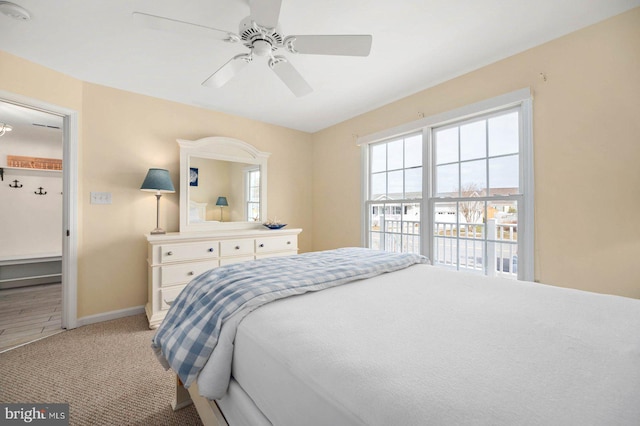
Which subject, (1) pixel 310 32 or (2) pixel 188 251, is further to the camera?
(2) pixel 188 251

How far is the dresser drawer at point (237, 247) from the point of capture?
2.98m

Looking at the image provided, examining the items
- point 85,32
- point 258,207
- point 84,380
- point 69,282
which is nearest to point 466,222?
point 258,207

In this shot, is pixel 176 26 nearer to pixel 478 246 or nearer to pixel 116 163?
pixel 116 163

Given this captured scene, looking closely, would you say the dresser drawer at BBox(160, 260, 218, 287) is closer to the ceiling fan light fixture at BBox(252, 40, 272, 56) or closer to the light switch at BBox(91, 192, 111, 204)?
the light switch at BBox(91, 192, 111, 204)

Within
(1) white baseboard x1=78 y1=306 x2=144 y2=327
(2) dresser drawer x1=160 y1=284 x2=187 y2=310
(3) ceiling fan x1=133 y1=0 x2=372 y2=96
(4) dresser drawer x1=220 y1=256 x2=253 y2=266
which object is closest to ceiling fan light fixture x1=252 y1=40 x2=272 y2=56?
(3) ceiling fan x1=133 y1=0 x2=372 y2=96

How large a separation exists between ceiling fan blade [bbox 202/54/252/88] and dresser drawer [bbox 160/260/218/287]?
70.1 inches

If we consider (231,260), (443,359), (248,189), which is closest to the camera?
(443,359)

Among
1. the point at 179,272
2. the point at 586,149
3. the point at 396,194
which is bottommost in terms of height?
the point at 179,272

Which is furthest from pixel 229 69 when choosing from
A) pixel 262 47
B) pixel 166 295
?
pixel 166 295

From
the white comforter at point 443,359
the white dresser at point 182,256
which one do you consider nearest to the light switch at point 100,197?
the white dresser at point 182,256

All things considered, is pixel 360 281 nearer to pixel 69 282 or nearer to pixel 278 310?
pixel 278 310

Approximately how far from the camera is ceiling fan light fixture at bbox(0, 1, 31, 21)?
1651 millimetres

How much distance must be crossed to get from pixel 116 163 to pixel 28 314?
1.89m

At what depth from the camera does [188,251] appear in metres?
2.76
